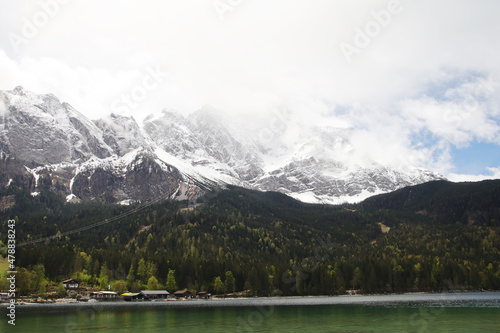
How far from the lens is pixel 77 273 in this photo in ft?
560

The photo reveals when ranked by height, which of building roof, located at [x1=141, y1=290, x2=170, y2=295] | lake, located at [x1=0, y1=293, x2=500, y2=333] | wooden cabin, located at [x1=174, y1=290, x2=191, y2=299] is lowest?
wooden cabin, located at [x1=174, y1=290, x2=191, y2=299]

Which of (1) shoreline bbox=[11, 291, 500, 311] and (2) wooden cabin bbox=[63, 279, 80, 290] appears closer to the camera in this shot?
(1) shoreline bbox=[11, 291, 500, 311]

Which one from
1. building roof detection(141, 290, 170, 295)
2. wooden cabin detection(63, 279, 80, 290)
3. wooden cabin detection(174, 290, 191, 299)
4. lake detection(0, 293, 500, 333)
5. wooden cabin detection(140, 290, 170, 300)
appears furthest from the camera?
wooden cabin detection(174, 290, 191, 299)

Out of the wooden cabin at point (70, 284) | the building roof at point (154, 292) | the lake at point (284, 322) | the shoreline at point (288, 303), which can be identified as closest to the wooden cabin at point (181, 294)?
the building roof at point (154, 292)

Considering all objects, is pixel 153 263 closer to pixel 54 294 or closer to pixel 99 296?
pixel 99 296

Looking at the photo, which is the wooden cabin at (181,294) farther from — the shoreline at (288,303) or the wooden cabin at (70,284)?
the wooden cabin at (70,284)

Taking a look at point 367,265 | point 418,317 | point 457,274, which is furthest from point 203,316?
point 457,274

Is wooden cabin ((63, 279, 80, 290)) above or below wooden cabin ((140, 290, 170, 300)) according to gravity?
above

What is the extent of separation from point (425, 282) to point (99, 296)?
394 feet

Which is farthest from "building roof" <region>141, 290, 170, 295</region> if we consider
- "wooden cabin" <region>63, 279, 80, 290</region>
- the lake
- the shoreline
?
the lake

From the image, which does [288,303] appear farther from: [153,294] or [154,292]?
[153,294]

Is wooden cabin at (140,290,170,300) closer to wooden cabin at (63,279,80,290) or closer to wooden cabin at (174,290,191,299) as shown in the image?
wooden cabin at (174,290,191,299)

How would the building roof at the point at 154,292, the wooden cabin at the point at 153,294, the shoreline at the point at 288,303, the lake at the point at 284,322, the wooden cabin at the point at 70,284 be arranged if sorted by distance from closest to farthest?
the lake at the point at 284,322
the shoreline at the point at 288,303
the wooden cabin at the point at 70,284
the building roof at the point at 154,292
the wooden cabin at the point at 153,294

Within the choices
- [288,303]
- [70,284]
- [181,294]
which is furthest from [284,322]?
[70,284]
